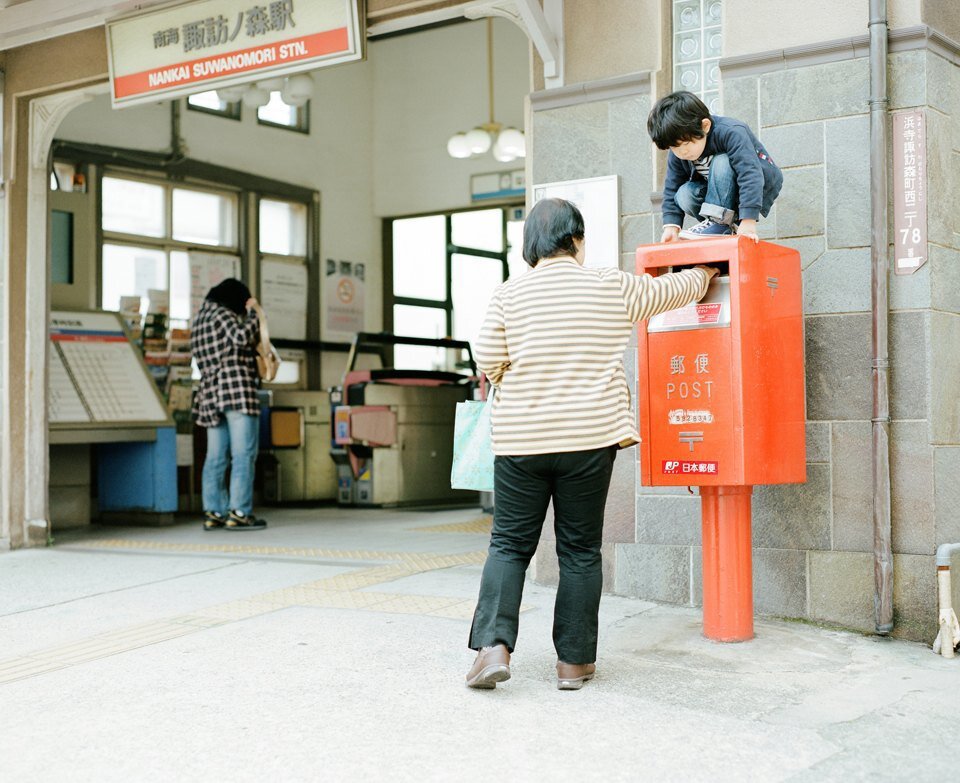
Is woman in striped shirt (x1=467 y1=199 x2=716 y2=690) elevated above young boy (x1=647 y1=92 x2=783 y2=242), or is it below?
below

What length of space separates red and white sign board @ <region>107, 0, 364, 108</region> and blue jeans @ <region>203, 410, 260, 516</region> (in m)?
2.38

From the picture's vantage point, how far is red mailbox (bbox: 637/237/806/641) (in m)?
3.69

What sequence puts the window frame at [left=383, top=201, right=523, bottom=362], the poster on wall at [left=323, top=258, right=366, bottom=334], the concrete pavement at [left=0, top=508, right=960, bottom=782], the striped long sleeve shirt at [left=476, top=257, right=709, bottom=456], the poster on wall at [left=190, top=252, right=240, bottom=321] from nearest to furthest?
the concrete pavement at [left=0, top=508, right=960, bottom=782] < the striped long sleeve shirt at [left=476, top=257, right=709, bottom=456] < the poster on wall at [left=190, top=252, right=240, bottom=321] < the poster on wall at [left=323, top=258, right=366, bottom=334] < the window frame at [left=383, top=201, right=523, bottom=362]

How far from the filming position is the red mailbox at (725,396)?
3.69 m

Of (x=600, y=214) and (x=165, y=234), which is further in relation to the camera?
(x=165, y=234)

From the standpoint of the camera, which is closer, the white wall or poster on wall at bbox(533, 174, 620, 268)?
poster on wall at bbox(533, 174, 620, 268)

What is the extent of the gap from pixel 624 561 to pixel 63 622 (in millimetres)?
2279

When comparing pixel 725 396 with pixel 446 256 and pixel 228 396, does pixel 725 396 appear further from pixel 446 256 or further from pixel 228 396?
pixel 446 256

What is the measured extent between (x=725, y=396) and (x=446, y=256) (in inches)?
375

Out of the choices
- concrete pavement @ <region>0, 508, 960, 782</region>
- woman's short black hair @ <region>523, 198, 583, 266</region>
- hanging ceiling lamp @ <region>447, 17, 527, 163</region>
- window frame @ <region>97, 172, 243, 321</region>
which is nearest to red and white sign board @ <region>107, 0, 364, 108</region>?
woman's short black hair @ <region>523, 198, 583, 266</region>

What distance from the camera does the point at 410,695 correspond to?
3234 millimetres

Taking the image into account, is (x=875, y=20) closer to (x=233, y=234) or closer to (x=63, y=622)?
(x=63, y=622)

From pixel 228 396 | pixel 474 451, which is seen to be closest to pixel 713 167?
pixel 474 451

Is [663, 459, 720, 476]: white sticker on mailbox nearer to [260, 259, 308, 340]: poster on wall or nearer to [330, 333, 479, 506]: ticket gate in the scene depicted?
[330, 333, 479, 506]: ticket gate
